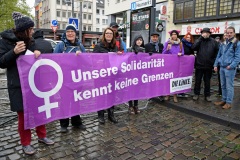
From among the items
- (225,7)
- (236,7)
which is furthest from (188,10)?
(236,7)

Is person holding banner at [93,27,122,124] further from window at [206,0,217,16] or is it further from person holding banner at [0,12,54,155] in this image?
window at [206,0,217,16]

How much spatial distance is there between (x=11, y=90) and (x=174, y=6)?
66.9 ft

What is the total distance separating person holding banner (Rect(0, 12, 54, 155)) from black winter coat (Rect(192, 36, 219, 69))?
4423mm

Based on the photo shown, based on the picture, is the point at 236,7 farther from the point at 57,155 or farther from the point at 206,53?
the point at 57,155

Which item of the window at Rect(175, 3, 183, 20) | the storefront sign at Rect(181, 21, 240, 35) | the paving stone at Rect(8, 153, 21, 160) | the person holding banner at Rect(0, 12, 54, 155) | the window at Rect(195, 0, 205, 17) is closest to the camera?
the person holding banner at Rect(0, 12, 54, 155)

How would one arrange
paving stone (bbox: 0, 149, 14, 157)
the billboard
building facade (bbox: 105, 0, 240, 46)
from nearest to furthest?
1. paving stone (bbox: 0, 149, 14, 157)
2. the billboard
3. building facade (bbox: 105, 0, 240, 46)

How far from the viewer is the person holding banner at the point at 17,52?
289cm

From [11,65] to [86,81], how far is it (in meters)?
1.30

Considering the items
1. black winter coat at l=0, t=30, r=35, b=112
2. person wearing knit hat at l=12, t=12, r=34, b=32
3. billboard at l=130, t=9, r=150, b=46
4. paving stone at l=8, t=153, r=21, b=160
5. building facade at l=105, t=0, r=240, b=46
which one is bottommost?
paving stone at l=8, t=153, r=21, b=160

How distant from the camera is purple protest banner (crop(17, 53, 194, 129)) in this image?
325 centimetres

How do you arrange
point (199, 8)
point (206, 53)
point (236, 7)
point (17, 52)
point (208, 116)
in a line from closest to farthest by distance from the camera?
point (17, 52)
point (208, 116)
point (206, 53)
point (236, 7)
point (199, 8)

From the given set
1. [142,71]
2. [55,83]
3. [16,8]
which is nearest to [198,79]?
[142,71]

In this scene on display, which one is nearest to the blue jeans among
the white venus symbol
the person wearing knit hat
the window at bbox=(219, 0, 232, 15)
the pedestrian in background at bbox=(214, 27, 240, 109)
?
the pedestrian in background at bbox=(214, 27, 240, 109)

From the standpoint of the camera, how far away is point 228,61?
5.25 m
